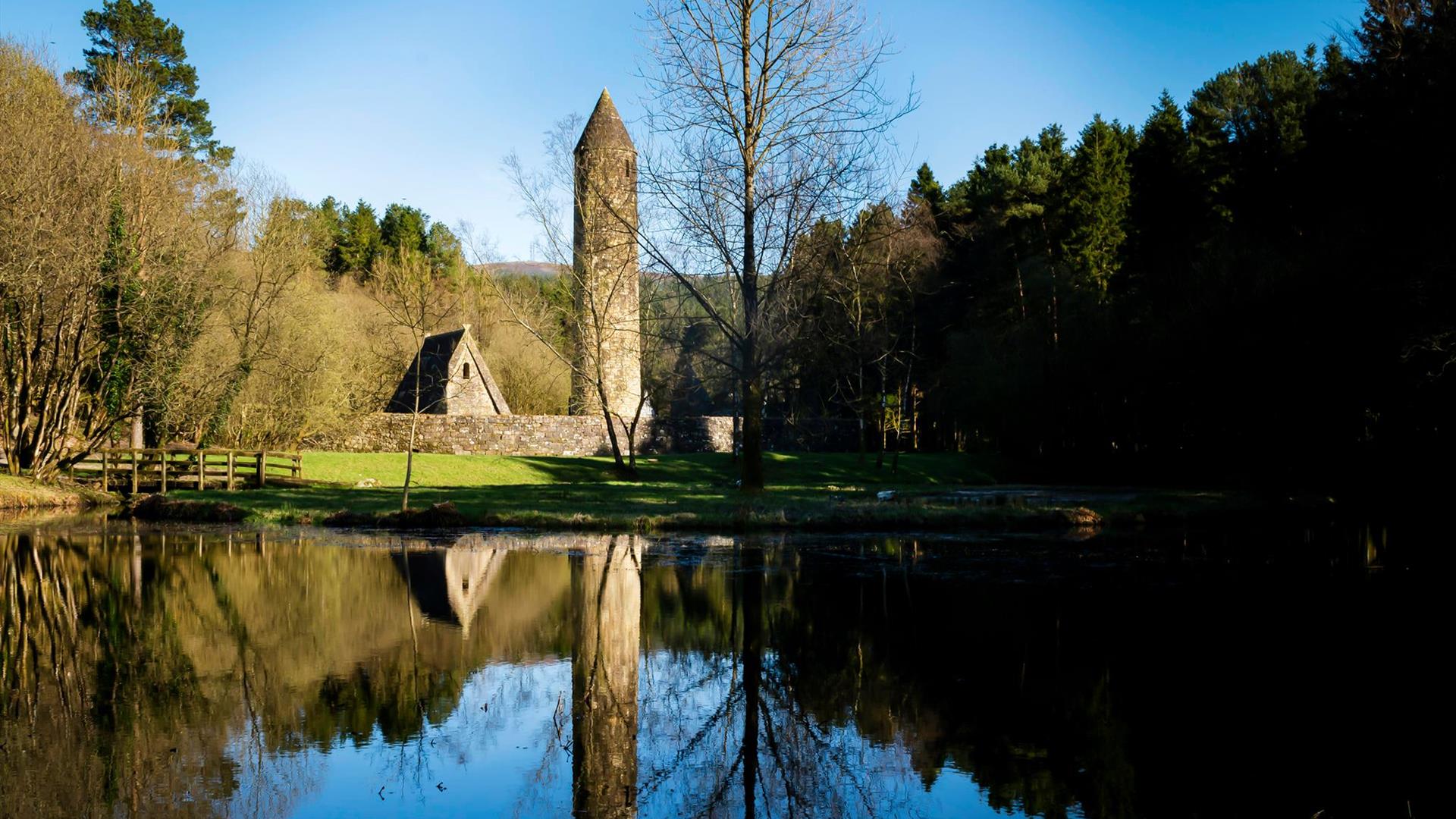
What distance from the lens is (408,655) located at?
9828 mm

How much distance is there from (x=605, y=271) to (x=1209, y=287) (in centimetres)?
1818

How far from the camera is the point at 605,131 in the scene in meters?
42.8

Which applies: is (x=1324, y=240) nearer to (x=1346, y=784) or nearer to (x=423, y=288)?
(x=1346, y=784)

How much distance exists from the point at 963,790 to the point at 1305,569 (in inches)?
453

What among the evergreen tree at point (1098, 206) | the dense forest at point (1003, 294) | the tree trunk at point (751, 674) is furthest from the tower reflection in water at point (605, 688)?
the evergreen tree at point (1098, 206)

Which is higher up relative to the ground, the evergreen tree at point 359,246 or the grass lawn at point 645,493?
the evergreen tree at point 359,246

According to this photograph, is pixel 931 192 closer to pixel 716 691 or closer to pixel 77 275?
pixel 77 275

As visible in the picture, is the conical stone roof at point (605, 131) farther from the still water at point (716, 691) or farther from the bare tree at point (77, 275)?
the still water at point (716, 691)

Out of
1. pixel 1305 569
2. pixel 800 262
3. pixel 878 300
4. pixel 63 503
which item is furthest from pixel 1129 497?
pixel 63 503

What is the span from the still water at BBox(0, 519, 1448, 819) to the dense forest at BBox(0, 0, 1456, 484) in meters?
10.8

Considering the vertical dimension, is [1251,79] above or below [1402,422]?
above

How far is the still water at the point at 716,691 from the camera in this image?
6.33 meters

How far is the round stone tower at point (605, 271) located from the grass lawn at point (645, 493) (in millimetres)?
3672

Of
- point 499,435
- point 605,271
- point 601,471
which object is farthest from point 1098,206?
point 499,435
